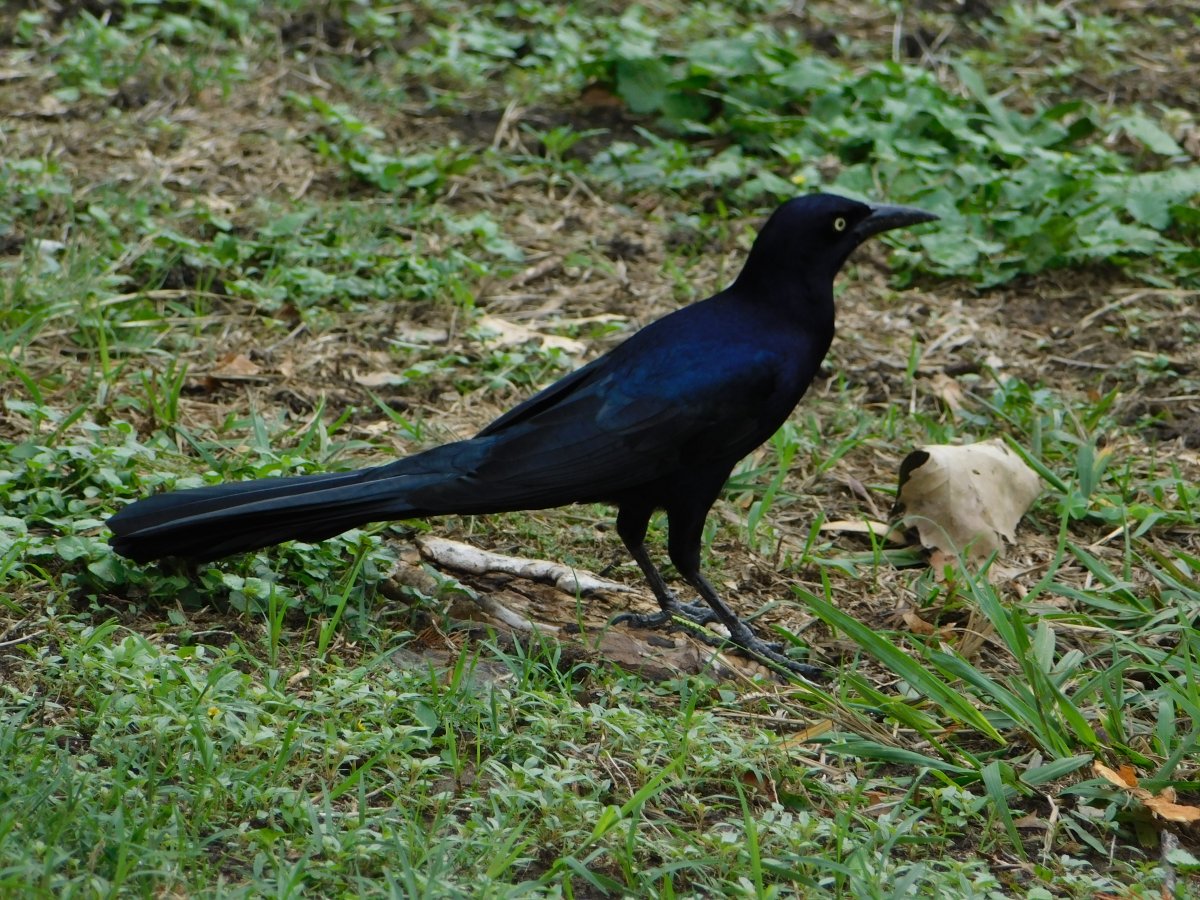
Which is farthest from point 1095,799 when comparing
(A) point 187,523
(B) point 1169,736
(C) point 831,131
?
(C) point 831,131

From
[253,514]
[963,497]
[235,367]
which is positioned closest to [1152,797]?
[963,497]

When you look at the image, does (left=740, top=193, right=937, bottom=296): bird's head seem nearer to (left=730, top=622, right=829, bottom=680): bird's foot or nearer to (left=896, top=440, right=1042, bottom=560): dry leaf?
(left=896, top=440, right=1042, bottom=560): dry leaf

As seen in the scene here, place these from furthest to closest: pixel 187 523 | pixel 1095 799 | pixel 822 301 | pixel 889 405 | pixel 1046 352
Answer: pixel 1046 352 < pixel 889 405 < pixel 822 301 < pixel 187 523 < pixel 1095 799

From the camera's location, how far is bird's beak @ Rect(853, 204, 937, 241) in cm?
450

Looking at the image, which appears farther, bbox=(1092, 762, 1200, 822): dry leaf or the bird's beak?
the bird's beak

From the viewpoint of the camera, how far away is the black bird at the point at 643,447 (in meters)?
3.70

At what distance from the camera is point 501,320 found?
578 cm

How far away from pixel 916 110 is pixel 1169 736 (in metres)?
4.23

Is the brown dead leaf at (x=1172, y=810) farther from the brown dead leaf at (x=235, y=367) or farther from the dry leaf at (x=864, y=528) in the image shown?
the brown dead leaf at (x=235, y=367)

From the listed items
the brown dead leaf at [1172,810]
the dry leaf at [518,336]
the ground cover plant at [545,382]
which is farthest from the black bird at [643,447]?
the dry leaf at [518,336]

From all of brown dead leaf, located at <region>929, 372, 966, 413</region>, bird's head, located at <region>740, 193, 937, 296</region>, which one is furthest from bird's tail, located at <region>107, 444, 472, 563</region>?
brown dead leaf, located at <region>929, 372, 966, 413</region>

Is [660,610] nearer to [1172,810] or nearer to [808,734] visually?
[808,734]

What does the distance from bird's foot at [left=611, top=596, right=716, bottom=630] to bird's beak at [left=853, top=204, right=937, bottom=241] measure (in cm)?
123

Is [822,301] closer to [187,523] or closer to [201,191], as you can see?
[187,523]
